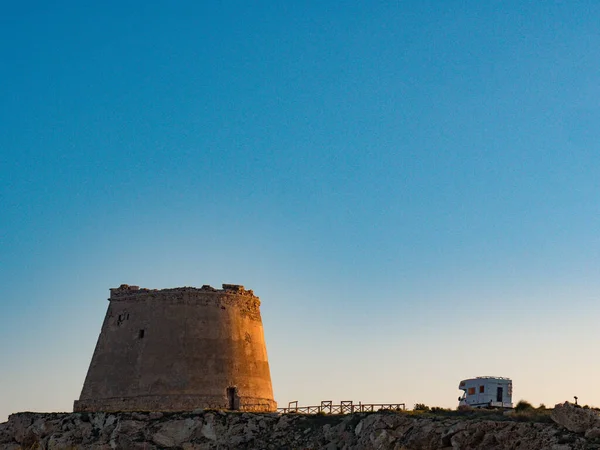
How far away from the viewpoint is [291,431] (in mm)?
29719

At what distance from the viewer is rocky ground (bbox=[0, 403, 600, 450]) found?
74.5 ft

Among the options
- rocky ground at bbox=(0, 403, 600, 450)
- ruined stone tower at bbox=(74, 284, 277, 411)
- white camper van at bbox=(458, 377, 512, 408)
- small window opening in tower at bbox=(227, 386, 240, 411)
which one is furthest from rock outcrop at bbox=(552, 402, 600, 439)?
ruined stone tower at bbox=(74, 284, 277, 411)

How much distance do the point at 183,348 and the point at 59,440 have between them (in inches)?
251

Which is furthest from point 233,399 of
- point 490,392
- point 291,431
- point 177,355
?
point 490,392

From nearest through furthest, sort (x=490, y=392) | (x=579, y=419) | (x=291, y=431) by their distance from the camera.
Result: (x=579, y=419), (x=291, y=431), (x=490, y=392)

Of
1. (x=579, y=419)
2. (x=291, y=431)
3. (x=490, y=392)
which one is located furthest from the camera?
(x=490, y=392)

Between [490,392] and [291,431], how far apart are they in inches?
380

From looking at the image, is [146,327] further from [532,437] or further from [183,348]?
[532,437]

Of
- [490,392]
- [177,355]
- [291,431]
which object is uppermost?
[177,355]

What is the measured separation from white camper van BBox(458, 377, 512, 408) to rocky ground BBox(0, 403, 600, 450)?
7.35 meters

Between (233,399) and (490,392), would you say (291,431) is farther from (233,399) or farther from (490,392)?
(490,392)

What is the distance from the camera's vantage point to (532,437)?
2256 centimetres

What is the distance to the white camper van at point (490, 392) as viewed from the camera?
3356cm

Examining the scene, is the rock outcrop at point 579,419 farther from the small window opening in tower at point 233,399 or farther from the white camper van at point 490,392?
the small window opening in tower at point 233,399
